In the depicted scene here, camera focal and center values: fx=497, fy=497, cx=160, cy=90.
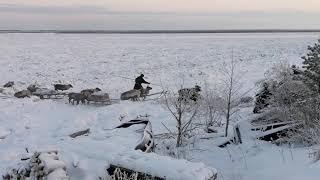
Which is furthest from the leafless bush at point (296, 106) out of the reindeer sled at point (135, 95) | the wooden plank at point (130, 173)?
the reindeer sled at point (135, 95)

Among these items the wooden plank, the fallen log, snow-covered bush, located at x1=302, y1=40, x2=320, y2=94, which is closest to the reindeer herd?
the fallen log

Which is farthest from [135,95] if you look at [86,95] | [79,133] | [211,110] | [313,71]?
Result: [313,71]

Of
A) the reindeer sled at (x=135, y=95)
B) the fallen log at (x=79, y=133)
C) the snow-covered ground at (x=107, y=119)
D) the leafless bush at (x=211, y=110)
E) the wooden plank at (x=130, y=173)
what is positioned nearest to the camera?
the wooden plank at (x=130, y=173)

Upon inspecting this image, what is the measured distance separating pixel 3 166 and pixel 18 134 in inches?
292

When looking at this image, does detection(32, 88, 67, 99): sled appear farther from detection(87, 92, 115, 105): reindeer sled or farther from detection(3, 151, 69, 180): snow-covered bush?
detection(3, 151, 69, 180): snow-covered bush

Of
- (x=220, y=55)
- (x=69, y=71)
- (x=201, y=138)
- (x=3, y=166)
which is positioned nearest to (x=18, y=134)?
(x=201, y=138)

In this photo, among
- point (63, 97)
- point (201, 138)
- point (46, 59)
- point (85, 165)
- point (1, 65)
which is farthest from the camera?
point (46, 59)

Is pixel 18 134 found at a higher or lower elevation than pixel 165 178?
lower

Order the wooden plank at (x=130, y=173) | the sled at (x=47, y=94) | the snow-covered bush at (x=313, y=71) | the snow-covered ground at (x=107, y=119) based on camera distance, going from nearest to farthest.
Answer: the wooden plank at (x=130, y=173), the snow-covered ground at (x=107, y=119), the snow-covered bush at (x=313, y=71), the sled at (x=47, y=94)

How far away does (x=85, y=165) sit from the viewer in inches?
314

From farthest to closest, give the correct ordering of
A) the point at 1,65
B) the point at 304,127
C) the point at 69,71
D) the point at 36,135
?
the point at 1,65
the point at 69,71
the point at 36,135
the point at 304,127

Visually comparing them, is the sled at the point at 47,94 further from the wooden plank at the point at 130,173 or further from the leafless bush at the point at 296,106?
the wooden plank at the point at 130,173

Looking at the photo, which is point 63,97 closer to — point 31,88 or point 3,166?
point 31,88

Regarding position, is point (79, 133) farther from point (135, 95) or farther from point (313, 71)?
point (135, 95)
